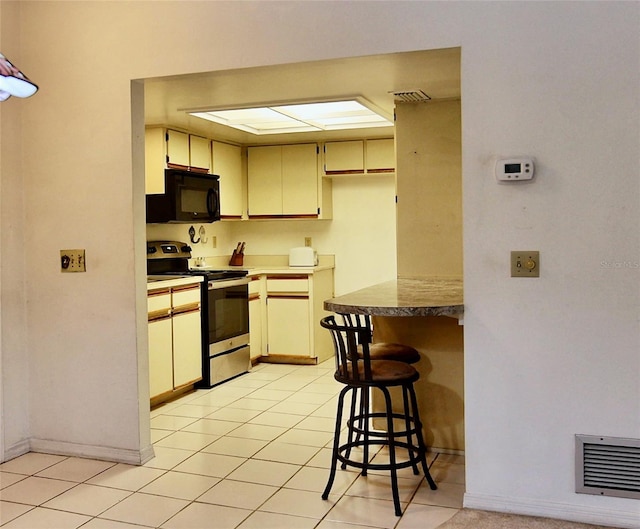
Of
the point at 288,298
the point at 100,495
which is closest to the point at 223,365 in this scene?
the point at 288,298

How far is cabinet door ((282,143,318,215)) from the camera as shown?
619 centimetres

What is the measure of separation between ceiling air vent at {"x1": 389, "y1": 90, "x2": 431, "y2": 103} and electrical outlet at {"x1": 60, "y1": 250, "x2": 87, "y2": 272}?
1974mm

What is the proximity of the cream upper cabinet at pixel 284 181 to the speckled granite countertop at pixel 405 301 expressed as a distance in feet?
8.99

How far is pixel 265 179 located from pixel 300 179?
358mm

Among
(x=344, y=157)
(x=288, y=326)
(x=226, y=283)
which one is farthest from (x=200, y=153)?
(x=288, y=326)

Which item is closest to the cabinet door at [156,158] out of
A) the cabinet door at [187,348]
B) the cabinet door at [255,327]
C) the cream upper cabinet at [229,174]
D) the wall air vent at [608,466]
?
the cream upper cabinet at [229,174]

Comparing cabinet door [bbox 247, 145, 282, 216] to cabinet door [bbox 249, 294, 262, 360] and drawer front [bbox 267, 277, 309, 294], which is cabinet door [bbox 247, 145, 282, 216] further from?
cabinet door [bbox 249, 294, 262, 360]

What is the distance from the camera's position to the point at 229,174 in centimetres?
614

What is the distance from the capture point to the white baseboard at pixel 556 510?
2.57 m

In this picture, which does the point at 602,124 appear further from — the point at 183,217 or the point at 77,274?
the point at 183,217

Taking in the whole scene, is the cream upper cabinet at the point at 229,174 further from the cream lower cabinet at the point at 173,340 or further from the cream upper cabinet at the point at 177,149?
the cream lower cabinet at the point at 173,340

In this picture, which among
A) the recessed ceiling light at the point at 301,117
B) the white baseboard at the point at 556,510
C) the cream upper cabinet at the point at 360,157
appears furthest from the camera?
the cream upper cabinet at the point at 360,157

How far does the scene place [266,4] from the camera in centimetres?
303

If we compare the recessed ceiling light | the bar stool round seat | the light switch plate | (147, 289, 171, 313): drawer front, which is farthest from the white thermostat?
(147, 289, 171, 313): drawer front
